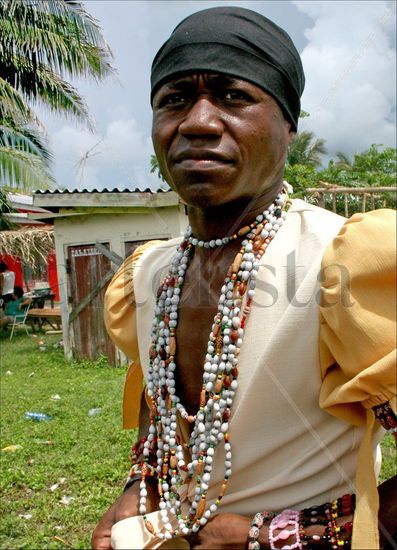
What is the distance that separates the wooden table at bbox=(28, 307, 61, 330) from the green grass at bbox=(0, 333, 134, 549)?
511 cm

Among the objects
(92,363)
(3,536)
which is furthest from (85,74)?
(3,536)

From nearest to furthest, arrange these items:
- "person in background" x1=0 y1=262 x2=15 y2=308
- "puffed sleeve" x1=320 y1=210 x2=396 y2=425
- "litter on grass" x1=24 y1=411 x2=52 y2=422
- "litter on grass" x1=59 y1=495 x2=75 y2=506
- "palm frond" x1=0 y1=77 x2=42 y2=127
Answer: "puffed sleeve" x1=320 y1=210 x2=396 y2=425 < "litter on grass" x1=59 y1=495 x2=75 y2=506 < "litter on grass" x1=24 y1=411 x2=52 y2=422 < "palm frond" x1=0 y1=77 x2=42 y2=127 < "person in background" x1=0 y1=262 x2=15 y2=308

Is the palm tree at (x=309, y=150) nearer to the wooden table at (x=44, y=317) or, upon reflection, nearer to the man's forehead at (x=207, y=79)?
the wooden table at (x=44, y=317)

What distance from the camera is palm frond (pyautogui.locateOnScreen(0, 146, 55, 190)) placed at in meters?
11.3

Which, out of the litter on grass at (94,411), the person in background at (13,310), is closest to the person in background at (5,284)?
the person in background at (13,310)

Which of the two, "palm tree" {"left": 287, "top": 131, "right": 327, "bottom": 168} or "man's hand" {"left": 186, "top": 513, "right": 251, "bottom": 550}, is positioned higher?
"palm tree" {"left": 287, "top": 131, "right": 327, "bottom": 168}

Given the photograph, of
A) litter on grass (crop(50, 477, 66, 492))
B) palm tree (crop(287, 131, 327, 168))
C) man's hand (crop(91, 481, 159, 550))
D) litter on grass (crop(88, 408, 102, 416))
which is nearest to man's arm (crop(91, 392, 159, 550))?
man's hand (crop(91, 481, 159, 550))

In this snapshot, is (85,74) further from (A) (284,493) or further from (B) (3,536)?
(A) (284,493)

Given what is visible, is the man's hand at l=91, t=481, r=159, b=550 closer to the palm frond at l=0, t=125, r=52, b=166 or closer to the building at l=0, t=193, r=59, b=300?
the palm frond at l=0, t=125, r=52, b=166

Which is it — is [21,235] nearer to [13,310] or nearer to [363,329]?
[13,310]

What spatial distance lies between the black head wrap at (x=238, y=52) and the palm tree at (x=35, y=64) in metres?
10.1

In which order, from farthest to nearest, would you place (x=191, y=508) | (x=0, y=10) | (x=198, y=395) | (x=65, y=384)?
(x=0, y=10) < (x=65, y=384) < (x=198, y=395) < (x=191, y=508)

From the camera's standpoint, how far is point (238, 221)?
1354 mm

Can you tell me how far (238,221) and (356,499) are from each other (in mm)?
684
